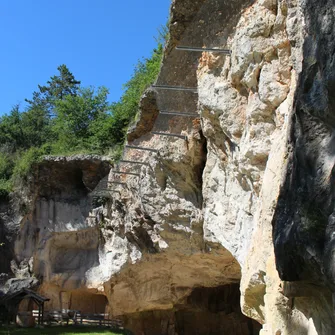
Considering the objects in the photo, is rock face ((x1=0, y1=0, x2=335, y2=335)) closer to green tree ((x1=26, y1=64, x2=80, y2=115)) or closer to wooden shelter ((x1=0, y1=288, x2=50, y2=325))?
wooden shelter ((x1=0, y1=288, x2=50, y2=325))

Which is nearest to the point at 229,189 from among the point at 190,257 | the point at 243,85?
the point at 243,85

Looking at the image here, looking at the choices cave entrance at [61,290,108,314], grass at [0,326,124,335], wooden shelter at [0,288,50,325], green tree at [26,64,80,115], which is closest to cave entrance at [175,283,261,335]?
grass at [0,326,124,335]

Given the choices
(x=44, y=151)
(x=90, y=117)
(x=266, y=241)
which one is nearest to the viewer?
(x=266, y=241)

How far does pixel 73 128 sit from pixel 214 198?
1613 cm

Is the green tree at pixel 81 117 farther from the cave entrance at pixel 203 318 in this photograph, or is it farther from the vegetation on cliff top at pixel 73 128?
the cave entrance at pixel 203 318

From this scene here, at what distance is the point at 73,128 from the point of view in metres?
25.4

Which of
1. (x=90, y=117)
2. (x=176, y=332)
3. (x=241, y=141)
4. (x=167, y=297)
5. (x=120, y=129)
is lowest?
(x=176, y=332)

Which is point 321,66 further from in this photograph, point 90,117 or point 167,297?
point 90,117

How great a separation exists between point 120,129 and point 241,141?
1382cm

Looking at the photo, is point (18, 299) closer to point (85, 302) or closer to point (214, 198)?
point (85, 302)

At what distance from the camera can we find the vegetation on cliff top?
2033 cm

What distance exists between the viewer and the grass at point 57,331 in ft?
48.7

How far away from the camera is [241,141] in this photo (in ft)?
28.2

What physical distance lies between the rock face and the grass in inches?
51.1
